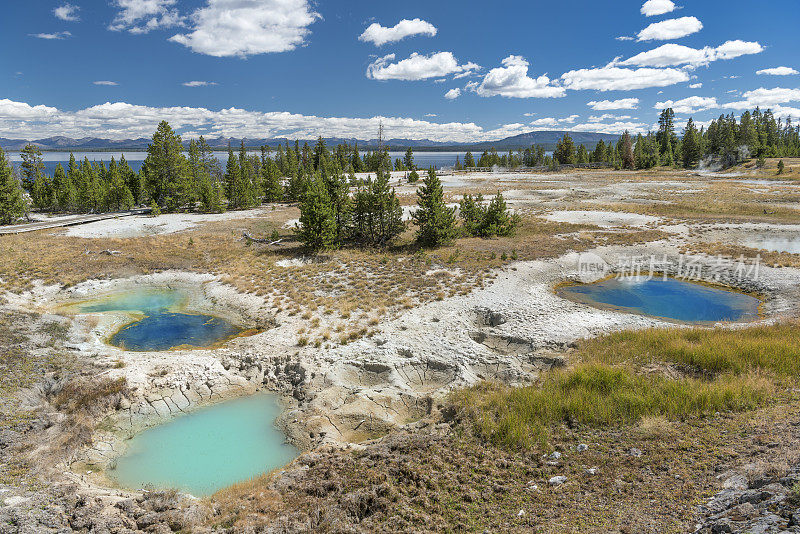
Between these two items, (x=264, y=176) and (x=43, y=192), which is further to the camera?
(x=264, y=176)

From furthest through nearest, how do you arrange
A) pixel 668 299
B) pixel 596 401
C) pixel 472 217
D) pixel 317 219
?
pixel 472 217
pixel 317 219
pixel 668 299
pixel 596 401

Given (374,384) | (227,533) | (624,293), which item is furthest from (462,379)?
(624,293)

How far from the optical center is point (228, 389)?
1478 cm

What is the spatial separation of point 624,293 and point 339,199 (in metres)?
24.1

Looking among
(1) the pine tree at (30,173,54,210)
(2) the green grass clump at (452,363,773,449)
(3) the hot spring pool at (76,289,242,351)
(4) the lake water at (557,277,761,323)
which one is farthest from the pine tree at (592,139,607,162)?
(1) the pine tree at (30,173,54,210)

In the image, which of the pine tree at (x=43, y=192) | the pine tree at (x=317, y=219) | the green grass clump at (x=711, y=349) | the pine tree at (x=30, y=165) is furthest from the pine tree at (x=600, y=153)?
the pine tree at (x=30, y=165)

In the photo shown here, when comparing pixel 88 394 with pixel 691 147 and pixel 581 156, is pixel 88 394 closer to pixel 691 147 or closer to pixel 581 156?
pixel 691 147

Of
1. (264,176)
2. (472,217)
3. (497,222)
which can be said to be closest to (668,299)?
(497,222)

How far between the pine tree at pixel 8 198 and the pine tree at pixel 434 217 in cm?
5777

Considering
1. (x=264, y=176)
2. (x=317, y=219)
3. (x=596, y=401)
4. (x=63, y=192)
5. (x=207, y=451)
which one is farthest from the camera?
(x=264, y=176)

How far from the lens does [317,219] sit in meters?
32.8

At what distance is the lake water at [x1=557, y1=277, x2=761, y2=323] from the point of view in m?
20.1

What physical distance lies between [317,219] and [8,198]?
50.2 meters

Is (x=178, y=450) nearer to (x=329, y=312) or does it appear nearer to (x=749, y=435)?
(x=329, y=312)
